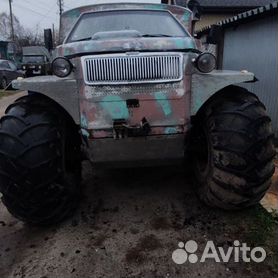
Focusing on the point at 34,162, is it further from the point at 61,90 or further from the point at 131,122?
the point at 131,122

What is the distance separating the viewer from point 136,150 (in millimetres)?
3668

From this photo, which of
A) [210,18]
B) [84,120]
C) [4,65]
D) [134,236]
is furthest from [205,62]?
[4,65]

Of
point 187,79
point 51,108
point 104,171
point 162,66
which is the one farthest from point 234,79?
point 104,171

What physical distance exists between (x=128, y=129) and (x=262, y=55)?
5.15 meters

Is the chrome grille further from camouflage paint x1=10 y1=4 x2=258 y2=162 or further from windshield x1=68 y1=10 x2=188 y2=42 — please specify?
windshield x1=68 y1=10 x2=188 y2=42

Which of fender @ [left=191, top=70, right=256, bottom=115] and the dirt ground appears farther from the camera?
fender @ [left=191, top=70, right=256, bottom=115]

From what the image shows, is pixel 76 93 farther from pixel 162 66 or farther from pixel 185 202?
pixel 185 202

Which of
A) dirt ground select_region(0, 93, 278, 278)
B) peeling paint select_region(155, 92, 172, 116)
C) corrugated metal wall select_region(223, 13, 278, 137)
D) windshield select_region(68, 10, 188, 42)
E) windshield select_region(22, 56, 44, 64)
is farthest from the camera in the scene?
windshield select_region(22, 56, 44, 64)

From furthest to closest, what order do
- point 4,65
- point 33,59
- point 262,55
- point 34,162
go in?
1. point 33,59
2. point 4,65
3. point 262,55
4. point 34,162

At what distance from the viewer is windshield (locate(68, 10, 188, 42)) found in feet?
15.3

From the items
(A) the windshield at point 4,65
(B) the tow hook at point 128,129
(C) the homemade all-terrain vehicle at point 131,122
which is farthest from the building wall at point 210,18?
(B) the tow hook at point 128,129

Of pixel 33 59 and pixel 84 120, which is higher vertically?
pixel 84 120

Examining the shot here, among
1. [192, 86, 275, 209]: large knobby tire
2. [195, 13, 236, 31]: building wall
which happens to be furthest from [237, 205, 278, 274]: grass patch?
[195, 13, 236, 31]: building wall

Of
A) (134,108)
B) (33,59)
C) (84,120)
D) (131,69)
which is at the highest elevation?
(131,69)
